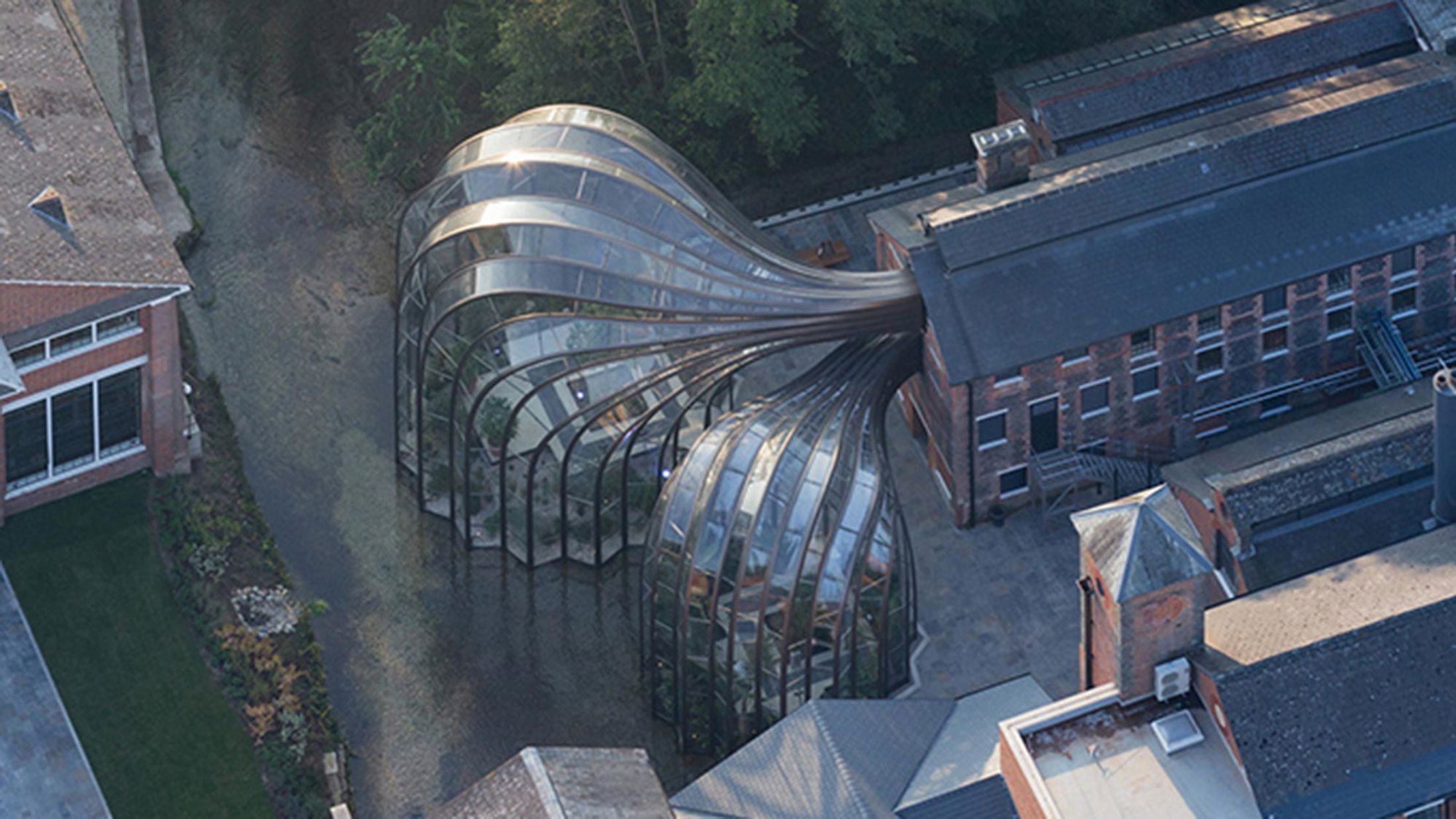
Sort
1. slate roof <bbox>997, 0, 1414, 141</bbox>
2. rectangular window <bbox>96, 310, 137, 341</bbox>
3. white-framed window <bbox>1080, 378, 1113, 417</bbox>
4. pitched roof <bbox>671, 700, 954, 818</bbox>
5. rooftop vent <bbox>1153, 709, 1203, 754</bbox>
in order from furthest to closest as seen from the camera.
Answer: slate roof <bbox>997, 0, 1414, 141</bbox> < white-framed window <bbox>1080, 378, 1113, 417</bbox> < rectangular window <bbox>96, 310, 137, 341</bbox> < pitched roof <bbox>671, 700, 954, 818</bbox> < rooftop vent <bbox>1153, 709, 1203, 754</bbox>

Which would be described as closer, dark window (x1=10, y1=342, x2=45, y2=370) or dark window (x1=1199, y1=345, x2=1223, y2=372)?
Result: dark window (x1=10, y1=342, x2=45, y2=370)

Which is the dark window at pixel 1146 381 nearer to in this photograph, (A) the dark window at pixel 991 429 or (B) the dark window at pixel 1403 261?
(A) the dark window at pixel 991 429

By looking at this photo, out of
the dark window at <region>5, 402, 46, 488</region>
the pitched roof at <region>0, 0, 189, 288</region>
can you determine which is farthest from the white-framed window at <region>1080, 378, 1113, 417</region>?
the dark window at <region>5, 402, 46, 488</region>

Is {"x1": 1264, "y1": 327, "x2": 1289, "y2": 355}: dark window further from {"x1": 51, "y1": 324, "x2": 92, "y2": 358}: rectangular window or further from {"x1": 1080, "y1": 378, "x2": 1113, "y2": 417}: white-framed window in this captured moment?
{"x1": 51, "y1": 324, "x2": 92, "y2": 358}: rectangular window

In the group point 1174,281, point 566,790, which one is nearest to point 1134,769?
point 566,790

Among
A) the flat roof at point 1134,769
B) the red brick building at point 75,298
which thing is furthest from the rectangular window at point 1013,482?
the red brick building at point 75,298

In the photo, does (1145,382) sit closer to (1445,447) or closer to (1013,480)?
(1013,480)

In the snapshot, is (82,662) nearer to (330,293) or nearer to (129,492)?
(129,492)
